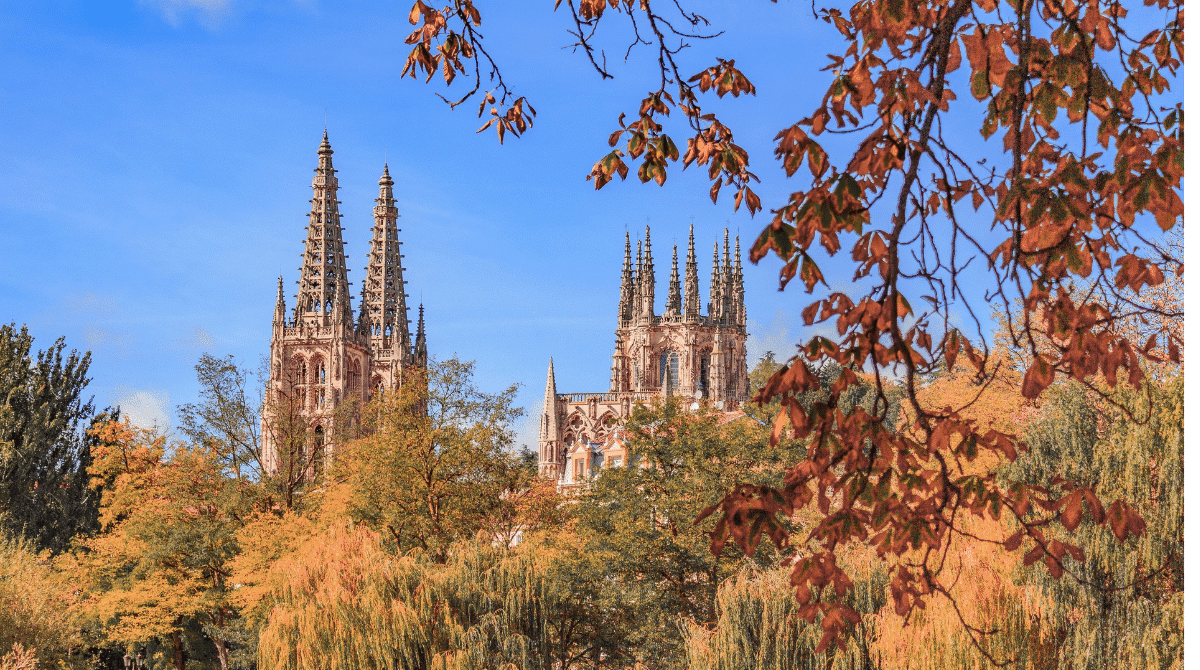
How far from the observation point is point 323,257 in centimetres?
9756

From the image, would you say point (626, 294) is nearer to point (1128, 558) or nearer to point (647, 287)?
point (647, 287)

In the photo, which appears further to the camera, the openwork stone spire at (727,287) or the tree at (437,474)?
the openwork stone spire at (727,287)

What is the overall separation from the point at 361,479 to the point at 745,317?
204 feet

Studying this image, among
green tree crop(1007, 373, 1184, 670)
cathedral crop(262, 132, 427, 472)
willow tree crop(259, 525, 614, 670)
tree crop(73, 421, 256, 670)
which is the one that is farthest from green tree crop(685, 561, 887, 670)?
cathedral crop(262, 132, 427, 472)

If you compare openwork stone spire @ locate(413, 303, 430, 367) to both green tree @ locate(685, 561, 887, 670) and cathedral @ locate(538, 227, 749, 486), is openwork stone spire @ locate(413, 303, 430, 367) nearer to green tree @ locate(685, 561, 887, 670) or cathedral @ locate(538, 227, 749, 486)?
cathedral @ locate(538, 227, 749, 486)

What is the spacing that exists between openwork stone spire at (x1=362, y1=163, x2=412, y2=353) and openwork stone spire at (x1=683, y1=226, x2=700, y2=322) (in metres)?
27.3

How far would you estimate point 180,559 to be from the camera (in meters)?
34.2

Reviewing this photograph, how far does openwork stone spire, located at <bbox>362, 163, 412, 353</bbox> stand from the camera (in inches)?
4057

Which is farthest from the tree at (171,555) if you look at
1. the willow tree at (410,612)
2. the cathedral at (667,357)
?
the cathedral at (667,357)

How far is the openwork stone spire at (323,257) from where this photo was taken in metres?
96.2

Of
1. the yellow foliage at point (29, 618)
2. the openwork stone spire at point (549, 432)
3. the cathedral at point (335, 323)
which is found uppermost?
the cathedral at point (335, 323)

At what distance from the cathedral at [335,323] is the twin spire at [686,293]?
739 inches

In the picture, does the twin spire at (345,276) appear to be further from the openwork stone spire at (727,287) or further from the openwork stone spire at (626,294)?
the openwork stone spire at (727,287)

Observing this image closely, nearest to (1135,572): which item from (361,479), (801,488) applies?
(801,488)
